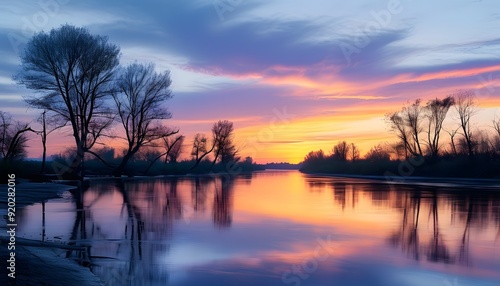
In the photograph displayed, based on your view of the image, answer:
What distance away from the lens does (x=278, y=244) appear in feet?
34.8

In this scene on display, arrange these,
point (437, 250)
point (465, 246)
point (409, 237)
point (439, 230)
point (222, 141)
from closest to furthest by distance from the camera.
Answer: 1. point (437, 250)
2. point (465, 246)
3. point (409, 237)
4. point (439, 230)
5. point (222, 141)

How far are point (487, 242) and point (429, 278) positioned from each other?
4.51m

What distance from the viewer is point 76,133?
39344 mm

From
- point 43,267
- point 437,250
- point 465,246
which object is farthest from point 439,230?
point 43,267

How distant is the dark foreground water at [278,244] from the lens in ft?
24.7

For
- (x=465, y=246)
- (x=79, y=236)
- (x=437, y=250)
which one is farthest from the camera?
(x=79, y=236)

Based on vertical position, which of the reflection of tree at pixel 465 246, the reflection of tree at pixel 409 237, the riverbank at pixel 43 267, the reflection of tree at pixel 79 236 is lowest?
the reflection of tree at pixel 409 237

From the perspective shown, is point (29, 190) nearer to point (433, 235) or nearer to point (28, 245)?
point (28, 245)

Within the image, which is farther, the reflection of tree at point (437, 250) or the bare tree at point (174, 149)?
the bare tree at point (174, 149)

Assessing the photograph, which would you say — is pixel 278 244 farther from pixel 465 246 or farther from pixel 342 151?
pixel 342 151

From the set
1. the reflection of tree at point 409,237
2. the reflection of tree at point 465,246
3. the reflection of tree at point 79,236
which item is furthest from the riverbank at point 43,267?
the reflection of tree at point 465,246

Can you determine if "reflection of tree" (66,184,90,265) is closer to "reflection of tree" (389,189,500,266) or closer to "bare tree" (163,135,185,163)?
"reflection of tree" (389,189,500,266)

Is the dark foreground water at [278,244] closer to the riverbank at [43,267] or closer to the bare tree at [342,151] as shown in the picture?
the riverbank at [43,267]

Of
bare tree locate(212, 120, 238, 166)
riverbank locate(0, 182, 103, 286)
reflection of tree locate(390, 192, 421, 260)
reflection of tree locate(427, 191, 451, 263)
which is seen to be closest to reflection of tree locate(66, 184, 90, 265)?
riverbank locate(0, 182, 103, 286)
